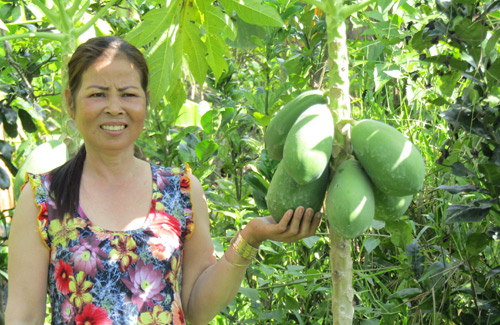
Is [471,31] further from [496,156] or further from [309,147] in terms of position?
[309,147]

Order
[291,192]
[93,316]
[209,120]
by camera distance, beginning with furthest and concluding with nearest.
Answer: [209,120]
[93,316]
[291,192]

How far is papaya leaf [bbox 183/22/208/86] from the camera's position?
2.15 meters

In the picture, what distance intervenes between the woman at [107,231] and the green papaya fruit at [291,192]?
22cm

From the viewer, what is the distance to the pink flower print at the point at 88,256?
68.9 inches

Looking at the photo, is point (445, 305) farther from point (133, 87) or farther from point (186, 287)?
point (133, 87)

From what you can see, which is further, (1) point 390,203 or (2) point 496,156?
(2) point 496,156

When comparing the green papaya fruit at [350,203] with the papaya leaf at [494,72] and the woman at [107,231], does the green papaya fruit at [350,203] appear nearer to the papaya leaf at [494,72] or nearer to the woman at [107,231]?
the woman at [107,231]

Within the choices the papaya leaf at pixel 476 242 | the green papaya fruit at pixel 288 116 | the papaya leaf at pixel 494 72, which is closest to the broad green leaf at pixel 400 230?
the papaya leaf at pixel 476 242

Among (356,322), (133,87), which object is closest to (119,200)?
(133,87)

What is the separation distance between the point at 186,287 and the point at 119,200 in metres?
0.34

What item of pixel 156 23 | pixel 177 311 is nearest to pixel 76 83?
pixel 156 23

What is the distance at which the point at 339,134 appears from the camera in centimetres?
141

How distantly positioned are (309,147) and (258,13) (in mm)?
740

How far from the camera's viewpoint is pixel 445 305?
2.40 meters
